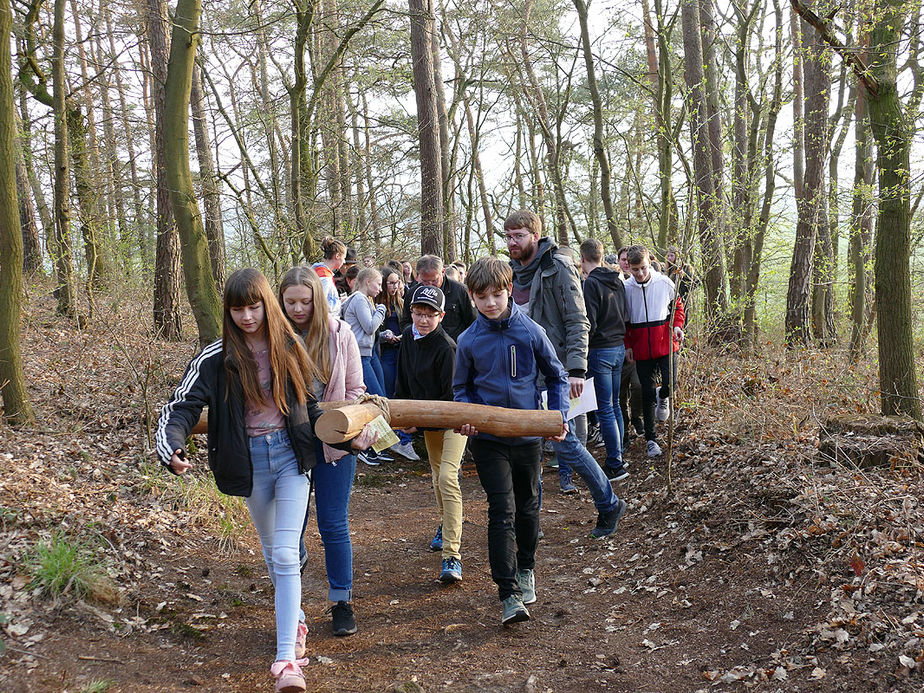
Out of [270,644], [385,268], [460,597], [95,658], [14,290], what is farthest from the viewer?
[385,268]

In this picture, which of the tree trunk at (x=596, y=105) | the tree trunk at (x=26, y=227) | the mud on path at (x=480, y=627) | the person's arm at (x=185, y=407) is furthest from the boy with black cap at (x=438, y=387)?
the tree trunk at (x=26, y=227)

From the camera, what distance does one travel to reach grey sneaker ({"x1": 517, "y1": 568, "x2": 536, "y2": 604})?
4855 millimetres

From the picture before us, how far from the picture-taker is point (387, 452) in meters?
9.42

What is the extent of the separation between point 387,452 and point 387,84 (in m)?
10.5

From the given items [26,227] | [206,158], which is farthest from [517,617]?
[26,227]

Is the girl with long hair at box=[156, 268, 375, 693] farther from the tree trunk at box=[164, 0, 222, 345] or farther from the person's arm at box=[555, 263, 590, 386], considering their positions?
the tree trunk at box=[164, 0, 222, 345]

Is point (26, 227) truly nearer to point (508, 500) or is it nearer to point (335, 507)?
point (335, 507)

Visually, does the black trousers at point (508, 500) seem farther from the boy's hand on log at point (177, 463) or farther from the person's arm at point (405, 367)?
the boy's hand on log at point (177, 463)

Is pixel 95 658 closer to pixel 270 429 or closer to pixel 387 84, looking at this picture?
pixel 270 429

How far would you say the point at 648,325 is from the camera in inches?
312

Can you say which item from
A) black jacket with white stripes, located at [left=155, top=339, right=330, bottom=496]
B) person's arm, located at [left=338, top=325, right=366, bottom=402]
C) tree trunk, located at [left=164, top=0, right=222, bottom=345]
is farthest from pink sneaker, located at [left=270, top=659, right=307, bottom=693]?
tree trunk, located at [left=164, top=0, right=222, bottom=345]

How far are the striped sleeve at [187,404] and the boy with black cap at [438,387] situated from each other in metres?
2.17

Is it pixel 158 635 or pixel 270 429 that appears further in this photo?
pixel 158 635

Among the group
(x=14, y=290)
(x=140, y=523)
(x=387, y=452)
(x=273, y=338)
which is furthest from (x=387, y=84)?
(x=273, y=338)
